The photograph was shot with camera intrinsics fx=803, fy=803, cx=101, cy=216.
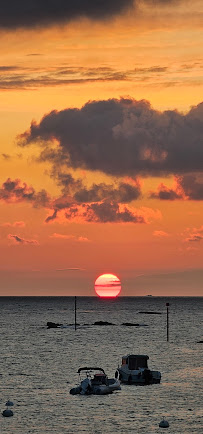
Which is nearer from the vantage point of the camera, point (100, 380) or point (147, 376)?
point (100, 380)

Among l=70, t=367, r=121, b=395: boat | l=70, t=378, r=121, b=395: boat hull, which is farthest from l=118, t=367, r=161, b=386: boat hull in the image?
l=70, t=378, r=121, b=395: boat hull

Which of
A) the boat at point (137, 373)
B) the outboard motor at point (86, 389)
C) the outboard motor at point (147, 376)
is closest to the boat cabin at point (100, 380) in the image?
the outboard motor at point (86, 389)

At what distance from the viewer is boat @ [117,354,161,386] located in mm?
99188

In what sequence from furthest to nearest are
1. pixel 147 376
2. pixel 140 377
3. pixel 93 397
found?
1. pixel 140 377
2. pixel 147 376
3. pixel 93 397

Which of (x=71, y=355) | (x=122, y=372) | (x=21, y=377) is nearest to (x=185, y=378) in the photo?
(x=122, y=372)

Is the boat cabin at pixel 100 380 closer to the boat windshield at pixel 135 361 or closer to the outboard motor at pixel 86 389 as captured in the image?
the outboard motor at pixel 86 389

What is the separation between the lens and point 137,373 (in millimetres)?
100000

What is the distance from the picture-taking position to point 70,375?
10950 cm

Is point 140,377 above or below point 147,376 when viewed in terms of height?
below

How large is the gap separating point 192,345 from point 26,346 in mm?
35477

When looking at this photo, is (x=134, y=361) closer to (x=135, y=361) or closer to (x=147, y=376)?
(x=135, y=361)

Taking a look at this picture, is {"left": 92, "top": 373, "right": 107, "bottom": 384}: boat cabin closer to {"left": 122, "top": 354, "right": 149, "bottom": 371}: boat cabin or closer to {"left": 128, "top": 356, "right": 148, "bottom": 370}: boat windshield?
{"left": 122, "top": 354, "right": 149, "bottom": 371}: boat cabin

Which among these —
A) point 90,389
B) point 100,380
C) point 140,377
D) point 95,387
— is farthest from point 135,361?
point 90,389

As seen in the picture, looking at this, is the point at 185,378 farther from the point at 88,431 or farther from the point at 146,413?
the point at 88,431
